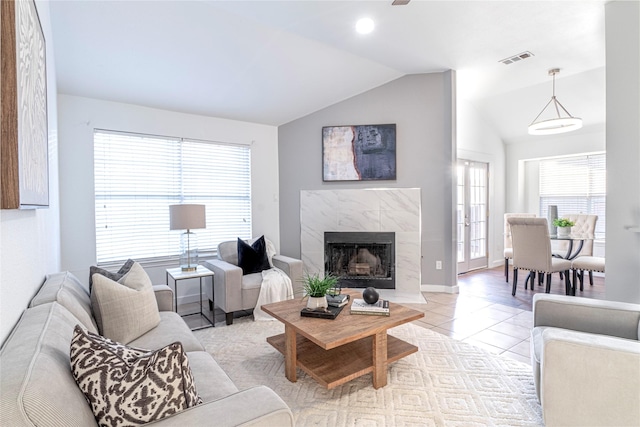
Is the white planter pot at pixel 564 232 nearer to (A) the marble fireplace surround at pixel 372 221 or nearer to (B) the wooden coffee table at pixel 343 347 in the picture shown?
(A) the marble fireplace surround at pixel 372 221

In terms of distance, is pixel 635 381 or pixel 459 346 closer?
pixel 635 381

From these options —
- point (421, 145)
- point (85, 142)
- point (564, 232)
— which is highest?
point (421, 145)

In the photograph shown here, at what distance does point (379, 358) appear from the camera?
82.7 inches

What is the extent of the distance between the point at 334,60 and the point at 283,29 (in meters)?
0.81

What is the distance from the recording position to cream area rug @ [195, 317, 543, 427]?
1850mm

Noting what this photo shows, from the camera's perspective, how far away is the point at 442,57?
12.5ft

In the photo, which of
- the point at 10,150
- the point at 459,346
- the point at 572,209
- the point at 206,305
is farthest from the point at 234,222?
the point at 572,209

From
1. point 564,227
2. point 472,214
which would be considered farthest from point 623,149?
point 472,214

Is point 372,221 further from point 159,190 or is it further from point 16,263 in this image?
point 16,263

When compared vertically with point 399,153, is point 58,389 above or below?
below

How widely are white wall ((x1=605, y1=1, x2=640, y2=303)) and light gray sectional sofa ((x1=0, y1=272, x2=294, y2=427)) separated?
3.07 metres

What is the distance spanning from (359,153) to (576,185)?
413 centimetres

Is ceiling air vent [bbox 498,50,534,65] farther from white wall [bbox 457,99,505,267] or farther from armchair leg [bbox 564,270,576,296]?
armchair leg [bbox 564,270,576,296]

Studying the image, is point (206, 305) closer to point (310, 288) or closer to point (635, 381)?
point (310, 288)
